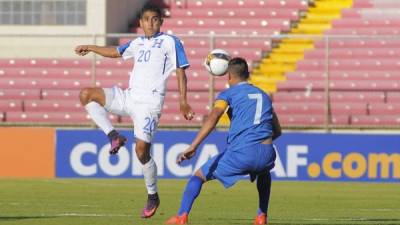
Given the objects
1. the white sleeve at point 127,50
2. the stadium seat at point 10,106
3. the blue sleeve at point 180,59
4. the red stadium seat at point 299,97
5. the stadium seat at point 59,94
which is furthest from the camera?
the stadium seat at point 59,94

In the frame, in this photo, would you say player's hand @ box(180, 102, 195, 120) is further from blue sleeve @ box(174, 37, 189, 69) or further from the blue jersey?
the blue jersey

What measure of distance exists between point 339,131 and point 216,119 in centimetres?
1319

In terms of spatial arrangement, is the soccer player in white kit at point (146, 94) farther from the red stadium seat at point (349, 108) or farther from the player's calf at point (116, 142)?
the red stadium seat at point (349, 108)

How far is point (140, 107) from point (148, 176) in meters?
0.76

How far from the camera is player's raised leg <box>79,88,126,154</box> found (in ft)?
43.9

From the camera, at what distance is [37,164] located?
24.0 metres

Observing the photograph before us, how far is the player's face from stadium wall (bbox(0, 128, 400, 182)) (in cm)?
1008

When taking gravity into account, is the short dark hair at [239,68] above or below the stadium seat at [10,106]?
above

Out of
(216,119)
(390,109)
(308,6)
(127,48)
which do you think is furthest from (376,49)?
(216,119)

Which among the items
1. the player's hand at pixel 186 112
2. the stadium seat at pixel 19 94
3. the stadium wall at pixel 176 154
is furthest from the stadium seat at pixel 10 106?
the player's hand at pixel 186 112

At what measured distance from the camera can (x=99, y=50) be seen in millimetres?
13617

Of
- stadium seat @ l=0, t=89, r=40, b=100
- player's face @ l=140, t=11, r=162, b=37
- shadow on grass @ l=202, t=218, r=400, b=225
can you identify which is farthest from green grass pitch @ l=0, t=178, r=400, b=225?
stadium seat @ l=0, t=89, r=40, b=100

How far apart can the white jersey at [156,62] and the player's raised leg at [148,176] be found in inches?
24.0

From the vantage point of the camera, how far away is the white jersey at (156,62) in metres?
13.4
